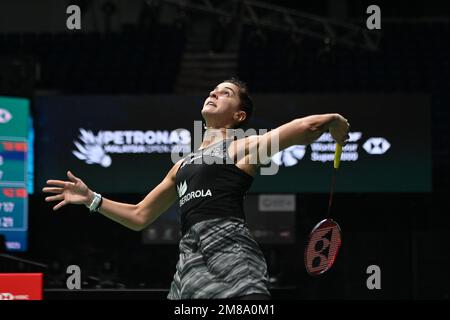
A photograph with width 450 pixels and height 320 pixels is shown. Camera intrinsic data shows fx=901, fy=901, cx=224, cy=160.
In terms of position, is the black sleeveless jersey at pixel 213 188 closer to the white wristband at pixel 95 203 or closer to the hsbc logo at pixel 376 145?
the white wristband at pixel 95 203

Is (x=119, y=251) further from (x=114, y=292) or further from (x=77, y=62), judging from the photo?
(x=114, y=292)

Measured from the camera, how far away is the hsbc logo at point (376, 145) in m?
9.77

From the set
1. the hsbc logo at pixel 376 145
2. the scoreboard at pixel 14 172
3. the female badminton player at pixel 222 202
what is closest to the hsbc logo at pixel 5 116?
the scoreboard at pixel 14 172

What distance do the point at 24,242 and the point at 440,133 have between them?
17.2 ft

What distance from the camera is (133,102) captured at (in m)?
9.91

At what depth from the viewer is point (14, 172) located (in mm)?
8633

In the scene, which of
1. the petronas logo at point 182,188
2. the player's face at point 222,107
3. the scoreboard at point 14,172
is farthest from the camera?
the scoreboard at point 14,172

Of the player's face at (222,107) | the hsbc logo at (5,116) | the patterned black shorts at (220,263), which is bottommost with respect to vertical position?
the patterned black shorts at (220,263)

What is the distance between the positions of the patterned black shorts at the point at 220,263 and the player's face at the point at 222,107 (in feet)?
1.55

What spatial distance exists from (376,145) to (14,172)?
385 cm

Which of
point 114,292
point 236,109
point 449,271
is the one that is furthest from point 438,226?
point 236,109

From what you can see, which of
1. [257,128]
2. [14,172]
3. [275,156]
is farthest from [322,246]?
[257,128]

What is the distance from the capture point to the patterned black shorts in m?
3.12

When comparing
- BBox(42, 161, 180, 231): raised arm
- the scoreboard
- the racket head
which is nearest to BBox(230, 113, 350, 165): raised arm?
BBox(42, 161, 180, 231): raised arm
